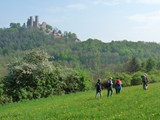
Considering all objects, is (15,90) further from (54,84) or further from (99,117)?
(99,117)

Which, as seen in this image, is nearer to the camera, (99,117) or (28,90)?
(99,117)

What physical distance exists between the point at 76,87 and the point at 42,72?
9.81 m

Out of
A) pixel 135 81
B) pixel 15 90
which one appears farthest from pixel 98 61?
pixel 15 90

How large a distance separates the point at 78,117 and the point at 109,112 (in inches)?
77.4

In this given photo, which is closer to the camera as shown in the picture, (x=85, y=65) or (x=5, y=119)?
(x=5, y=119)

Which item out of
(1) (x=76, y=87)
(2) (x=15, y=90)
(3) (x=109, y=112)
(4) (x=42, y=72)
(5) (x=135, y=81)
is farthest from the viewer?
(5) (x=135, y=81)

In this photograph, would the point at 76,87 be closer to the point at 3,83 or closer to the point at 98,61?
the point at 3,83

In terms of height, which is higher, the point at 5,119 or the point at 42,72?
the point at 42,72

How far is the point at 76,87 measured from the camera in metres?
67.0

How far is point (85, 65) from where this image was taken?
632 feet

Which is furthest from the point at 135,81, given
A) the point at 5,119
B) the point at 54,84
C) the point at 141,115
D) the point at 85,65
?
the point at 85,65

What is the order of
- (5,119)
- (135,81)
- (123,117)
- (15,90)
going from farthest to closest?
(135,81), (15,90), (5,119), (123,117)

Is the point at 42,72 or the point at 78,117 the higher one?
the point at 42,72

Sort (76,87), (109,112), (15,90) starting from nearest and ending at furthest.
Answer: (109,112)
(15,90)
(76,87)
